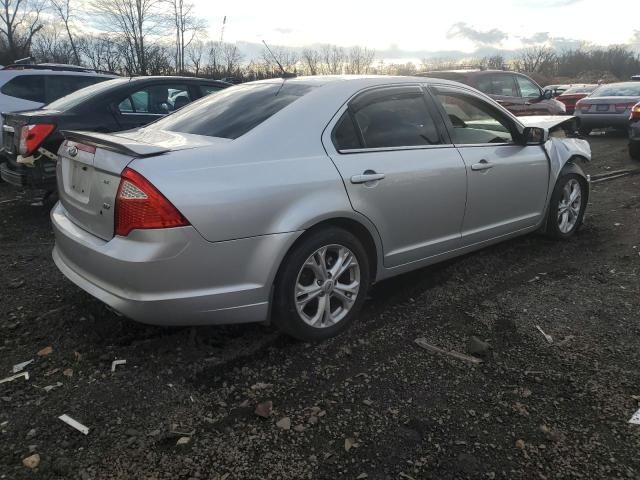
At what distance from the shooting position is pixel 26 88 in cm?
764

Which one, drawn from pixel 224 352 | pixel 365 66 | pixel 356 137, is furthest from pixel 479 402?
pixel 365 66

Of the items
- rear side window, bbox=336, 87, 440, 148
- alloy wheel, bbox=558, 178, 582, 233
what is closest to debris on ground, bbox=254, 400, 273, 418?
rear side window, bbox=336, 87, 440, 148

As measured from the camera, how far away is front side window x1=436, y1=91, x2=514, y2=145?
13.6 ft

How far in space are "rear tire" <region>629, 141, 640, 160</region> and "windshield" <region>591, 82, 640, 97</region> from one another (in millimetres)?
4685

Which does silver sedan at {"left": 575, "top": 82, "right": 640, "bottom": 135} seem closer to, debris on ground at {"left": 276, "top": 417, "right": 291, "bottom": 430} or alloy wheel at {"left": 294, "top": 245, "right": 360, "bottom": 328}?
alloy wheel at {"left": 294, "top": 245, "right": 360, "bottom": 328}

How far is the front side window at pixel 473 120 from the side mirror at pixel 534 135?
127 mm

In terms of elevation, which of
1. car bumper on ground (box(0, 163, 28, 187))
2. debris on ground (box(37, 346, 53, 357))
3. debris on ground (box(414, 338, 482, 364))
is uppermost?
car bumper on ground (box(0, 163, 28, 187))

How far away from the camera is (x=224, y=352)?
10.5ft

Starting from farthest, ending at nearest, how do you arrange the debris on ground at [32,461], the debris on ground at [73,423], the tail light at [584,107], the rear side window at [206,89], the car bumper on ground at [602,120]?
the tail light at [584,107] < the car bumper on ground at [602,120] < the rear side window at [206,89] < the debris on ground at [73,423] < the debris on ground at [32,461]

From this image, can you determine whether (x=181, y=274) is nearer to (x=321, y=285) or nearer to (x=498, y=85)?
(x=321, y=285)

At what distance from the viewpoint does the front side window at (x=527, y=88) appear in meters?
11.2

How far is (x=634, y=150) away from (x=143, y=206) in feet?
32.1

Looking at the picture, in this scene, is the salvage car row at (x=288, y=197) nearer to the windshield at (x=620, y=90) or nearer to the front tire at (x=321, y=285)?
the front tire at (x=321, y=285)

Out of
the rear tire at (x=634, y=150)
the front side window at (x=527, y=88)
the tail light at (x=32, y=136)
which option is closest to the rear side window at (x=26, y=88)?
the tail light at (x=32, y=136)
